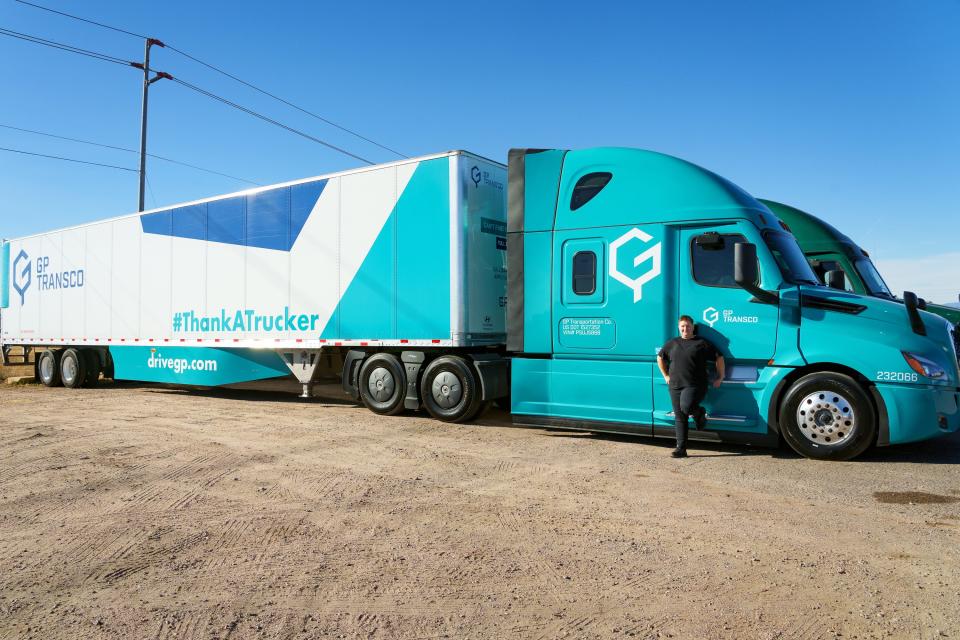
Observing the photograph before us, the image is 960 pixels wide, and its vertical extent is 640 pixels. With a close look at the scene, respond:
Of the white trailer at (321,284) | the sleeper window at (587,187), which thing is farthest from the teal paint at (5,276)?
the sleeper window at (587,187)

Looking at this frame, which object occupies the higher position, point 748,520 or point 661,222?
point 661,222

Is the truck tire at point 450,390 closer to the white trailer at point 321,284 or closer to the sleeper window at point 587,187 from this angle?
the white trailer at point 321,284

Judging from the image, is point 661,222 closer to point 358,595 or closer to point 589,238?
point 589,238

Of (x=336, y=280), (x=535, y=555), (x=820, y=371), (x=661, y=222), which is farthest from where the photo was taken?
(x=336, y=280)

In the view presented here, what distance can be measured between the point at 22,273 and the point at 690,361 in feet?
57.6

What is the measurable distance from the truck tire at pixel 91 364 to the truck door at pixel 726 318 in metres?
13.5

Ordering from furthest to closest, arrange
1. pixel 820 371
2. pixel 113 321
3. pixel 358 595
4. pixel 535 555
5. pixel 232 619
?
pixel 113 321, pixel 820 371, pixel 535 555, pixel 358 595, pixel 232 619

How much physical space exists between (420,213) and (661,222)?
136 inches

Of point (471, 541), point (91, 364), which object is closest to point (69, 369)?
Result: point (91, 364)

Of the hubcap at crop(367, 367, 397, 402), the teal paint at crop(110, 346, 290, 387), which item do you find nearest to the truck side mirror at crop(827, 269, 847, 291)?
the hubcap at crop(367, 367, 397, 402)

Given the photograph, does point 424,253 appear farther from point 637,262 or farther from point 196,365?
point 196,365

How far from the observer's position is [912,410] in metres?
6.92

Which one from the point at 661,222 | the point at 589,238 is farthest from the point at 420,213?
the point at 661,222

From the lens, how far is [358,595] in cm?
371
